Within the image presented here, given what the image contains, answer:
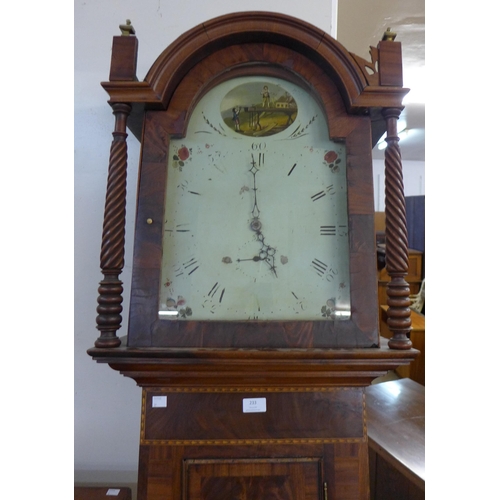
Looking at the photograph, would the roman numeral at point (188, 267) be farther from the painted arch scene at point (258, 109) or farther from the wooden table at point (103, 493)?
the wooden table at point (103, 493)

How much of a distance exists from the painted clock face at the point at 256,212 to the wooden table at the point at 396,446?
2.35 ft

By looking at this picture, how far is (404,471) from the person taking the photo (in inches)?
45.7

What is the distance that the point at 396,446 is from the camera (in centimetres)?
128

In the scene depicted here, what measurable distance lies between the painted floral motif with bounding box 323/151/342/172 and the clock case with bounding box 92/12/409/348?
0.10 feet

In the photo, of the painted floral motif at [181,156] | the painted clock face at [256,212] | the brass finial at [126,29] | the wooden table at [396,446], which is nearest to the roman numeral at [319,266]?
the painted clock face at [256,212]

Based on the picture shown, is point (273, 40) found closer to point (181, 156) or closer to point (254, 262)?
point (181, 156)

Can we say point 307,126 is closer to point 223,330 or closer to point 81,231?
point 223,330

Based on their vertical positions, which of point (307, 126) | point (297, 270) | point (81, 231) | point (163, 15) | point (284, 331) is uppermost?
point (163, 15)

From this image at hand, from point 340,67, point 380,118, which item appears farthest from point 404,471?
point 340,67

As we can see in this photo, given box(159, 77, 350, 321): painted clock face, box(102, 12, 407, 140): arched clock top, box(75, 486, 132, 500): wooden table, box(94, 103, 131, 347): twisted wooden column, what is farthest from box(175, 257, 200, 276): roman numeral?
box(75, 486, 132, 500): wooden table

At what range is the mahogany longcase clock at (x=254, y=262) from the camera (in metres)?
0.79

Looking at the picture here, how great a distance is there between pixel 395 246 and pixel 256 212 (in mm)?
311

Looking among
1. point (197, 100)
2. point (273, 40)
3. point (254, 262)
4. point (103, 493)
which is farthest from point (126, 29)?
point (103, 493)

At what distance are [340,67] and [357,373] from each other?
2.19 feet
